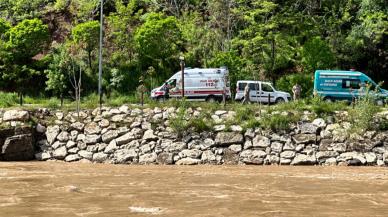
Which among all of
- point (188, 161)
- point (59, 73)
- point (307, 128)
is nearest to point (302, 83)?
point (307, 128)

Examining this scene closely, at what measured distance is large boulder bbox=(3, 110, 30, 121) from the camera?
73.0ft

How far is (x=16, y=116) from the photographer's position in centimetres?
2231

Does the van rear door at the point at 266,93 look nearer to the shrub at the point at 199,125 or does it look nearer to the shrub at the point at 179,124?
the shrub at the point at 199,125

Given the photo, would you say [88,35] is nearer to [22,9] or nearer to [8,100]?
[8,100]

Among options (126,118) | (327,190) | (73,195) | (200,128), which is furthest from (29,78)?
(327,190)

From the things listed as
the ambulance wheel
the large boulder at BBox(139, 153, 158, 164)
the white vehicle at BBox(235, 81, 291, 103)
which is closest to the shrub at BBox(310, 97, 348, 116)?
the ambulance wheel

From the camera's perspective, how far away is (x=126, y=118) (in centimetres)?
2248

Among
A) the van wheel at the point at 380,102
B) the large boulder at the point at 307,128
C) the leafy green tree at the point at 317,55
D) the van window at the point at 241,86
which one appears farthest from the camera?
the leafy green tree at the point at 317,55

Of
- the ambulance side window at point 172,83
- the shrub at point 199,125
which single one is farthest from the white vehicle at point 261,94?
the shrub at point 199,125

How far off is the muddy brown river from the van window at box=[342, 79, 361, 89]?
6.85m

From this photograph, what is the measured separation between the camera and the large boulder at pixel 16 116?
22.3m

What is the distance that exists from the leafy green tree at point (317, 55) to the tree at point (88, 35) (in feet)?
40.7

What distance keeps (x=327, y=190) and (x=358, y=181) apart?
2.29m

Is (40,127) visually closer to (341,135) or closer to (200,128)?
(200,128)
